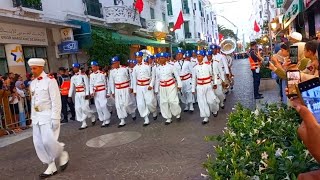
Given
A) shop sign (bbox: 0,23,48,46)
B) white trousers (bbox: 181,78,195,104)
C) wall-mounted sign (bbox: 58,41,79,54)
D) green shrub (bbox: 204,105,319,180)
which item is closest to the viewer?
green shrub (bbox: 204,105,319,180)

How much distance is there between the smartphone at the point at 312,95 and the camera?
1.98 m

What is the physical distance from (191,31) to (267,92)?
41.8 meters

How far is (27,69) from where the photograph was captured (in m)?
14.8

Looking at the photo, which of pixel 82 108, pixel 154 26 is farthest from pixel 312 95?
pixel 154 26

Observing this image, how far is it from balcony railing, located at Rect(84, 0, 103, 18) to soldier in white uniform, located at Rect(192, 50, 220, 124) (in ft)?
39.7

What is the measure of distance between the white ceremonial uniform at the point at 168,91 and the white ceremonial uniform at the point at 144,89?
0.36 metres

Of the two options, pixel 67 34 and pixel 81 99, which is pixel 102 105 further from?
pixel 67 34

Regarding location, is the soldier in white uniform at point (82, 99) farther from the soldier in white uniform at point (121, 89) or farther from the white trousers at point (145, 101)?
the white trousers at point (145, 101)

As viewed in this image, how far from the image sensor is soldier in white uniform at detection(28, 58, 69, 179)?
5.88m

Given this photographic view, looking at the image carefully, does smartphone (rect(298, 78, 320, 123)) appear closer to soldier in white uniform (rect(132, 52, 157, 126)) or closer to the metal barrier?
soldier in white uniform (rect(132, 52, 157, 126))

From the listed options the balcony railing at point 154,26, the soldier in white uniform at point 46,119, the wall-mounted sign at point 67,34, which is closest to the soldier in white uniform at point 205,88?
the soldier in white uniform at point 46,119

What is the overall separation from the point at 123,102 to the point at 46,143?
4.21 meters

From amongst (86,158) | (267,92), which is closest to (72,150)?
(86,158)

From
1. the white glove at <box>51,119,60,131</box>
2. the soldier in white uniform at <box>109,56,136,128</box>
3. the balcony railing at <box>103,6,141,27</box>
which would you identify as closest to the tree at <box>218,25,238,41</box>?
the balcony railing at <box>103,6,141,27</box>
